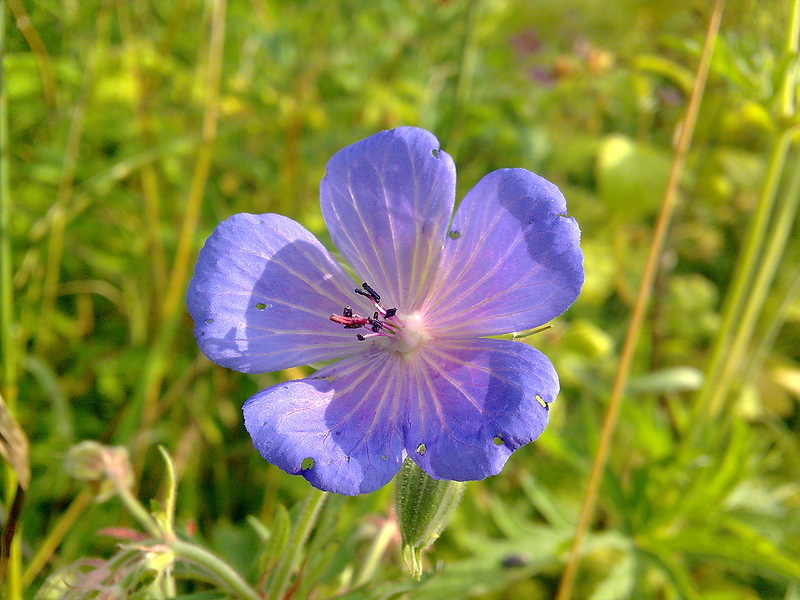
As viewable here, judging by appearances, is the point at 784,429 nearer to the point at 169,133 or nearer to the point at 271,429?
the point at 271,429

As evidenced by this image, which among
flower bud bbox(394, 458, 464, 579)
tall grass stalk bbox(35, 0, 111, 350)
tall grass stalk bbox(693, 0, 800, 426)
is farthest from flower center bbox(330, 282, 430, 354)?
tall grass stalk bbox(35, 0, 111, 350)

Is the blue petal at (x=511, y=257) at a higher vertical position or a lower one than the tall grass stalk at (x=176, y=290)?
higher

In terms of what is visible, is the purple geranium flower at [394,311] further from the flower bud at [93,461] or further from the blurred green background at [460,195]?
the blurred green background at [460,195]

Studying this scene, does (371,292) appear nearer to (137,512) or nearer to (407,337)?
(407,337)

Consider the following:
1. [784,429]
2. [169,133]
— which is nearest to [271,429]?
[169,133]

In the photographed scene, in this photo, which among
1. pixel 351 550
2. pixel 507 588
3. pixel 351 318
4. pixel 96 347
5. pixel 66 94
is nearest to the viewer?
pixel 351 318

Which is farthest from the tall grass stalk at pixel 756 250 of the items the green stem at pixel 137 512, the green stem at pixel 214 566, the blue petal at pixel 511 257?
the green stem at pixel 137 512
